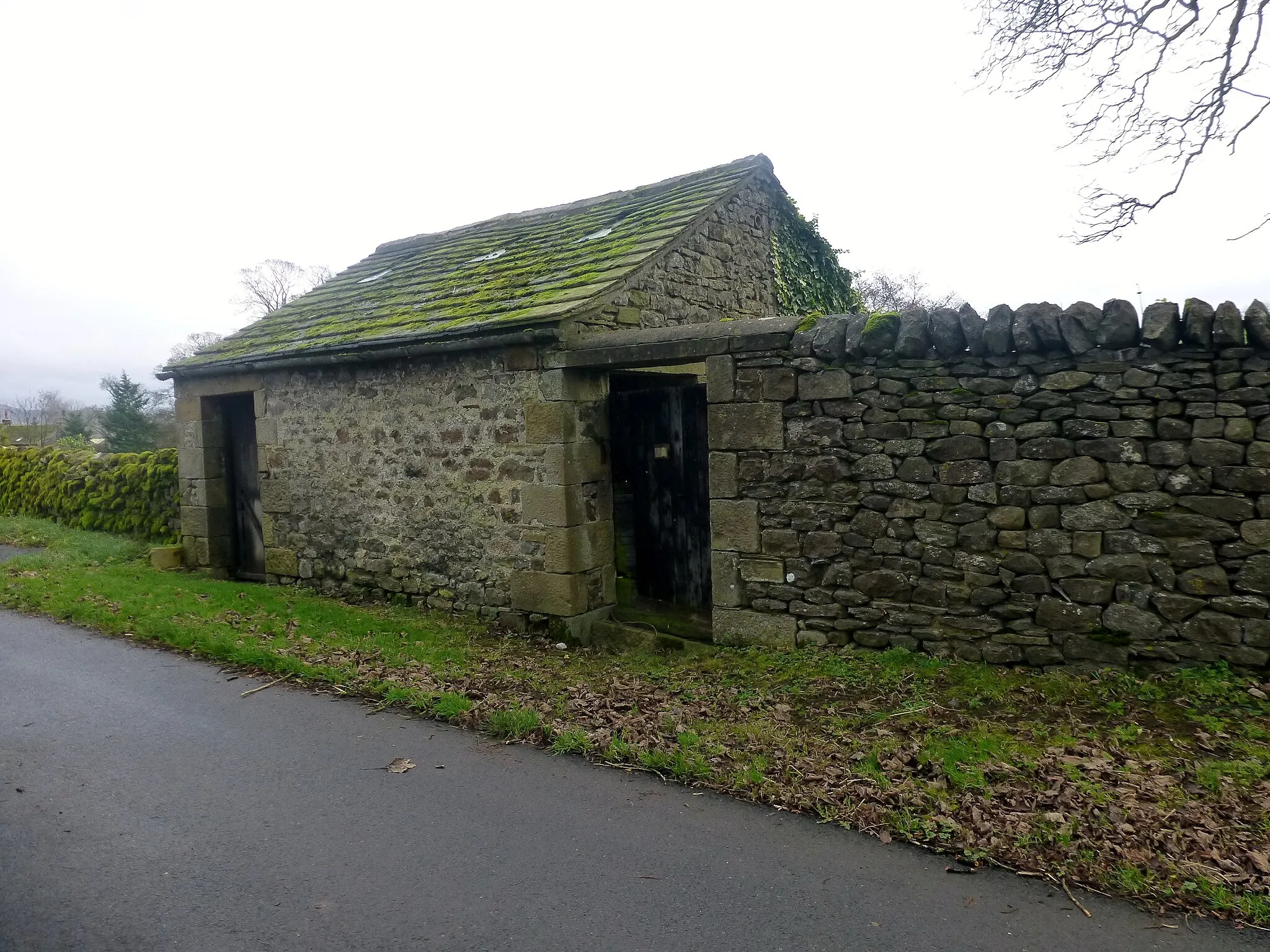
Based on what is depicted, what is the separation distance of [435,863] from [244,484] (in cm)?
918

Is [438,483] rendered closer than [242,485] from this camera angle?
Yes

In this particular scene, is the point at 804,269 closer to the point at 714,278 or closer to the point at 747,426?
the point at 714,278

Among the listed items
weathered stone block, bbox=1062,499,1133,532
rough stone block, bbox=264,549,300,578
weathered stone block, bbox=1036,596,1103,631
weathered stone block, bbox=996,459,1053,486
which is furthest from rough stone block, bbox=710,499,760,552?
rough stone block, bbox=264,549,300,578

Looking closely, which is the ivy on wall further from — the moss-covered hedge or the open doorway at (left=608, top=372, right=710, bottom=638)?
the moss-covered hedge

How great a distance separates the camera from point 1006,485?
223 inches

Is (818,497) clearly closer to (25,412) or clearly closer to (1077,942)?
(1077,942)

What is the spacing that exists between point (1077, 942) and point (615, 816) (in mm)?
2060

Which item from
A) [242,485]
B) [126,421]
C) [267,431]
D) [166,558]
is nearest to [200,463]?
[242,485]

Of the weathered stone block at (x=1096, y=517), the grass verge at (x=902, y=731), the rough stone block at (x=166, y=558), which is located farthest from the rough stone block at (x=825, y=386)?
the rough stone block at (x=166, y=558)

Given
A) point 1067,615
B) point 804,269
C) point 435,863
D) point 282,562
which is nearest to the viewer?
point 435,863

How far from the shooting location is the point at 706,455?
741 cm

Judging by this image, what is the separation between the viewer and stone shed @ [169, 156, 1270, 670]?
17.1ft

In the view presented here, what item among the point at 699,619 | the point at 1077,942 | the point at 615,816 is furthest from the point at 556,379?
the point at 1077,942

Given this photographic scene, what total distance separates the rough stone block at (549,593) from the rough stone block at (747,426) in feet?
6.43
